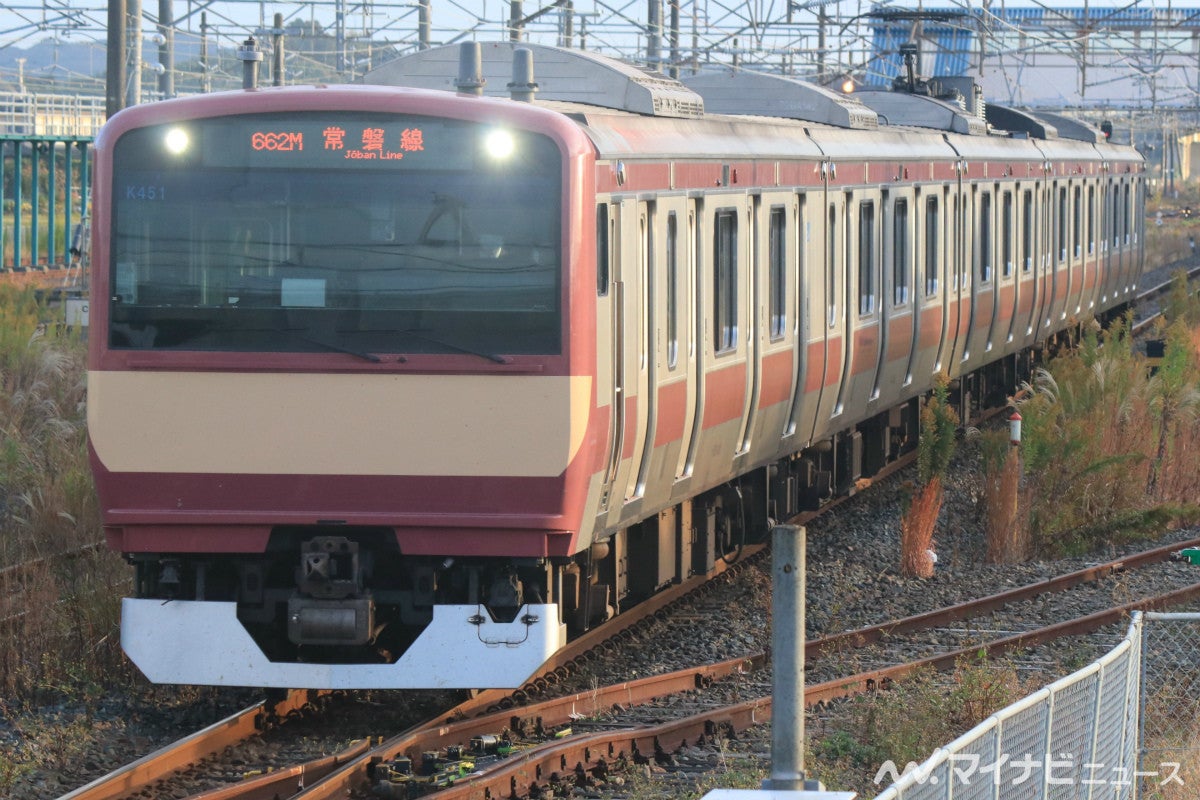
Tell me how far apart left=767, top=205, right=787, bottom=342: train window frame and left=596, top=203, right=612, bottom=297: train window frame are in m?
3.03

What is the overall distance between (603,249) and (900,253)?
23.0 feet

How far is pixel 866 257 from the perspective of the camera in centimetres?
1403

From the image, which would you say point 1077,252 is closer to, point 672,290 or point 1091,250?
point 1091,250

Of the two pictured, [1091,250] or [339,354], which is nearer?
[339,354]

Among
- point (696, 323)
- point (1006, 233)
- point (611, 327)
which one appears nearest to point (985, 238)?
point (1006, 233)

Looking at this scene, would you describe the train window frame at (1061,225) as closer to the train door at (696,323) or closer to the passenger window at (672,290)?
the train door at (696,323)

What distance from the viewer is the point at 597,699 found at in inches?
353

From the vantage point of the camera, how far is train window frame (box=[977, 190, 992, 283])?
18.2 metres

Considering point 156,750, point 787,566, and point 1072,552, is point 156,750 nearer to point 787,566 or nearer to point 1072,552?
point 787,566

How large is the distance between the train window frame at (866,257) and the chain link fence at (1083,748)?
16.1 feet

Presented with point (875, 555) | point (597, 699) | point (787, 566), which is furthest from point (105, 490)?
point (875, 555)

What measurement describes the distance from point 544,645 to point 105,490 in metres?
1.91

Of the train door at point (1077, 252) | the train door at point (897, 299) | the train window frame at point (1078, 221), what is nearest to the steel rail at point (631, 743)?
the train door at point (897, 299)

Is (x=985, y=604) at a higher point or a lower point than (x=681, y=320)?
lower
